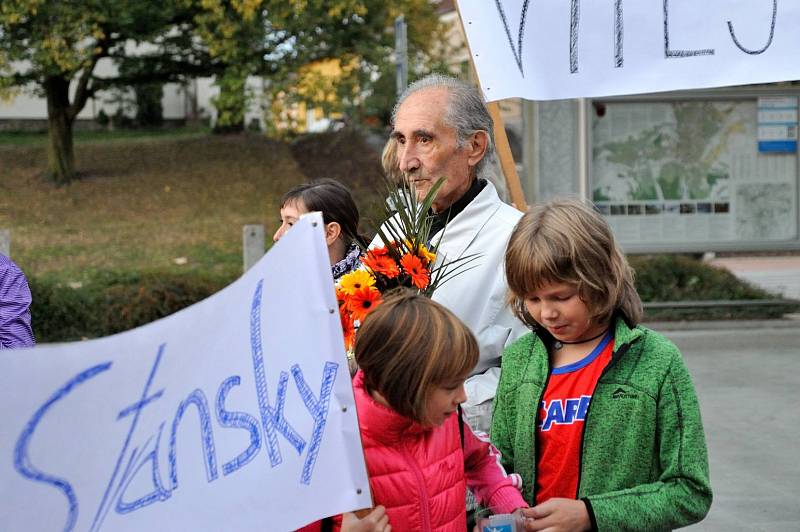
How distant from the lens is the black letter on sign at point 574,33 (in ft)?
12.9

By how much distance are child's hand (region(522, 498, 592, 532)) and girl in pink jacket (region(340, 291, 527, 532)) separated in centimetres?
15

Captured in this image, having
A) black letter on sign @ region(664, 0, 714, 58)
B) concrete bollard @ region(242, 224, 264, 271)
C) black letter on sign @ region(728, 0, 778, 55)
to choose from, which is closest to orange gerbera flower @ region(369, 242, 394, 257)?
black letter on sign @ region(664, 0, 714, 58)

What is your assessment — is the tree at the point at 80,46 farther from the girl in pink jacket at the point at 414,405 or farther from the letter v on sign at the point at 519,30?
the girl in pink jacket at the point at 414,405

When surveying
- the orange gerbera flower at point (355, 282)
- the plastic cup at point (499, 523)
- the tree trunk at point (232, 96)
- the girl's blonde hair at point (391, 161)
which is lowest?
the plastic cup at point (499, 523)

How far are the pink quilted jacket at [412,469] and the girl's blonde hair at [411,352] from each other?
6cm

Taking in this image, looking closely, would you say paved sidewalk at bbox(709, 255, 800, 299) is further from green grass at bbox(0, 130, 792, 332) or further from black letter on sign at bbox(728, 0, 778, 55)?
black letter on sign at bbox(728, 0, 778, 55)

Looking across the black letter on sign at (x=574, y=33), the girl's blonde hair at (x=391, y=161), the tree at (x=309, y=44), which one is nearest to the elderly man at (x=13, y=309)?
the girl's blonde hair at (x=391, y=161)

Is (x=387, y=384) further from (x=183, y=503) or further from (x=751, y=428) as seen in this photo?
(x=751, y=428)

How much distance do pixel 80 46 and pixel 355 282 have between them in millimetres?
16955

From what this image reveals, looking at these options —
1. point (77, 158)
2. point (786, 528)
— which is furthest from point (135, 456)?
point (77, 158)

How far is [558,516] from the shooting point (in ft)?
8.00

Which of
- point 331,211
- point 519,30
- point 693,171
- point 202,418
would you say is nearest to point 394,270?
point 202,418

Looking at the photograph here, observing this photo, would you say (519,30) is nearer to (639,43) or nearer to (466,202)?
(639,43)

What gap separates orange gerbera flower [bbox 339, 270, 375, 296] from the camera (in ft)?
8.55
